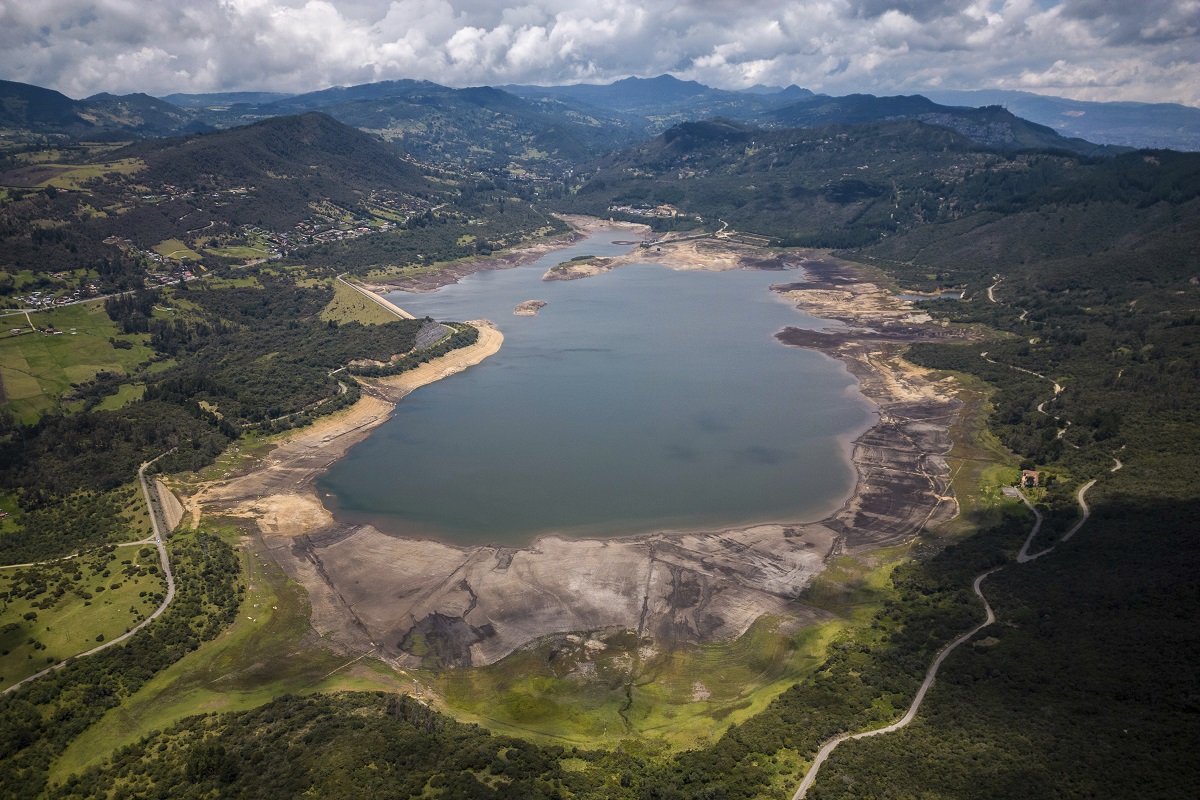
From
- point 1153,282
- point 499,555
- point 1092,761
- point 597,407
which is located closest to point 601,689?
point 499,555

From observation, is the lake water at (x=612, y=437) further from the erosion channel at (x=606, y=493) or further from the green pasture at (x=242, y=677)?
the green pasture at (x=242, y=677)

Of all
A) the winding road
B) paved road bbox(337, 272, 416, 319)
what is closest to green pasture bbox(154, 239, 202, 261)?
paved road bbox(337, 272, 416, 319)

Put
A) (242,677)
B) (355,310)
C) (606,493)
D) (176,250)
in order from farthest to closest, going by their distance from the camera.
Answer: (176,250) → (355,310) → (606,493) → (242,677)

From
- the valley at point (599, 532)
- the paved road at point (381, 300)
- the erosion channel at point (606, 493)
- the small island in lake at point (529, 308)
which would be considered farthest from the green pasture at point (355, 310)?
the erosion channel at point (606, 493)

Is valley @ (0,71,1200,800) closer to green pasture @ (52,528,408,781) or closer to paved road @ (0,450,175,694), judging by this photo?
green pasture @ (52,528,408,781)

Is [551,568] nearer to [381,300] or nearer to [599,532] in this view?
[599,532]

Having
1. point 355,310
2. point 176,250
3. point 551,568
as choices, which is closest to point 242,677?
point 551,568
